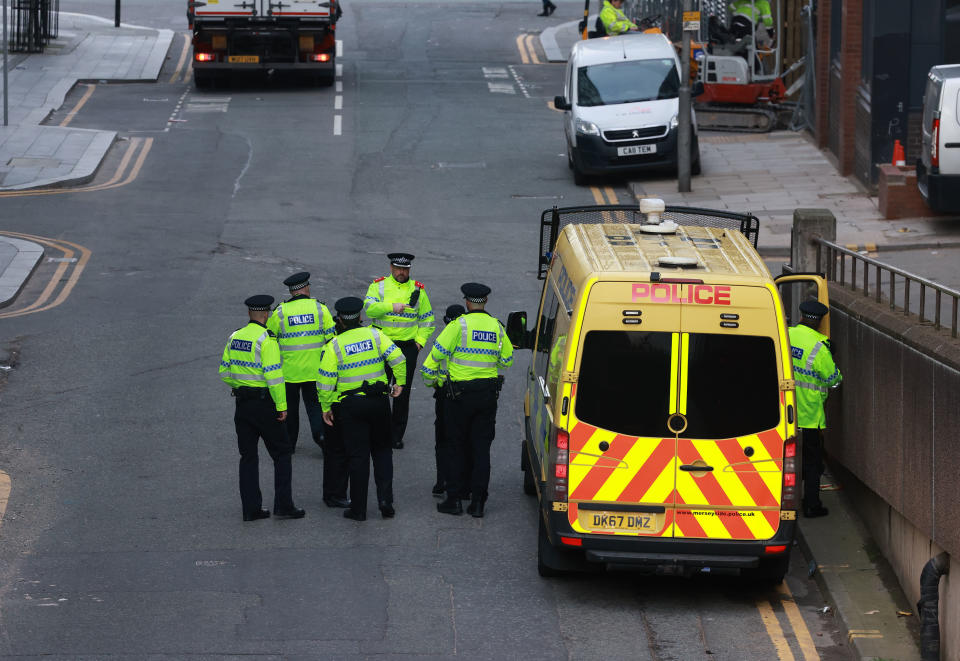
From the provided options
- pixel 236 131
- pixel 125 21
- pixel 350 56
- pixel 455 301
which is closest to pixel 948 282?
pixel 455 301

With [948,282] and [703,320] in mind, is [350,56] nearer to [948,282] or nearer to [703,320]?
[948,282]

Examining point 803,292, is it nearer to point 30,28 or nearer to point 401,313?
point 401,313

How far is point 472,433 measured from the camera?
11906 millimetres

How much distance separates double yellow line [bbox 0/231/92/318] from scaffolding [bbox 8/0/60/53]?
1874 centimetres

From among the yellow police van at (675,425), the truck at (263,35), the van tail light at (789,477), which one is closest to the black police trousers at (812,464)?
the yellow police van at (675,425)

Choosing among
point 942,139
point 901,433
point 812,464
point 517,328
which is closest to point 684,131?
point 942,139

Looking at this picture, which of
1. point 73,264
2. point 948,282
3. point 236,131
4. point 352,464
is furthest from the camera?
point 236,131

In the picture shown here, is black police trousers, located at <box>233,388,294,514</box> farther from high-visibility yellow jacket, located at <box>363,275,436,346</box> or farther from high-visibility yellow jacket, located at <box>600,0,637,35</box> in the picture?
high-visibility yellow jacket, located at <box>600,0,637,35</box>

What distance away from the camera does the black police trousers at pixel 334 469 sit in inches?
475

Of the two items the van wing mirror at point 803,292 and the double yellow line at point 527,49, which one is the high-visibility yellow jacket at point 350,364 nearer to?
the van wing mirror at point 803,292

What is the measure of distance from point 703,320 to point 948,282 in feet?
31.6

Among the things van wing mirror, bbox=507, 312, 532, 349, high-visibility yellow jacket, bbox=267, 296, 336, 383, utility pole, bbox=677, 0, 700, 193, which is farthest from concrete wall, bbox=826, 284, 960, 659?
utility pole, bbox=677, 0, 700, 193

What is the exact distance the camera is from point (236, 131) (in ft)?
99.0

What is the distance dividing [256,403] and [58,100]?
23462 mm
